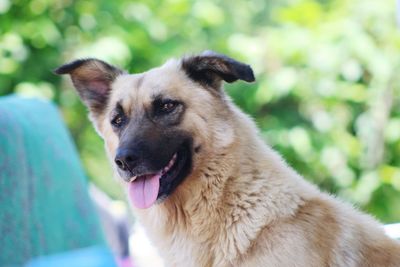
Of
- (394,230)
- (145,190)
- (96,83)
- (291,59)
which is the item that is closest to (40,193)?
(96,83)

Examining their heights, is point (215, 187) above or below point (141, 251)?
above

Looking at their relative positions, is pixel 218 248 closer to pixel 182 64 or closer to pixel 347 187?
pixel 182 64

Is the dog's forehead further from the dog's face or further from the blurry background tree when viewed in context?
the blurry background tree

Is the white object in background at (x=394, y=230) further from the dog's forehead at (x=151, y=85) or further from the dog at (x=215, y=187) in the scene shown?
the dog's forehead at (x=151, y=85)

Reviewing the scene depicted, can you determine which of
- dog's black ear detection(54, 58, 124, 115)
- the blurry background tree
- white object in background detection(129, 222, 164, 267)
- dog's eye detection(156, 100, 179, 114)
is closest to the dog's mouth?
dog's eye detection(156, 100, 179, 114)

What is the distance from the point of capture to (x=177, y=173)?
266cm

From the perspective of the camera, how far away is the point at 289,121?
6203 mm

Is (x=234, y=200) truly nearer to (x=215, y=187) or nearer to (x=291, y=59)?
(x=215, y=187)

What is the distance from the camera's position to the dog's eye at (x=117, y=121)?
2811mm

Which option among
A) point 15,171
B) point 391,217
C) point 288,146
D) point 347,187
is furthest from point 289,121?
point 15,171

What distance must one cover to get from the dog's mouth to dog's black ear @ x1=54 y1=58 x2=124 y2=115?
49cm

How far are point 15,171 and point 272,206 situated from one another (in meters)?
1.57

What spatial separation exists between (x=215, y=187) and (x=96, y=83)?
0.75 m

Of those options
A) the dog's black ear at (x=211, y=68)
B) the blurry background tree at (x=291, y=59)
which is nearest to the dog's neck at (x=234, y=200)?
the dog's black ear at (x=211, y=68)
